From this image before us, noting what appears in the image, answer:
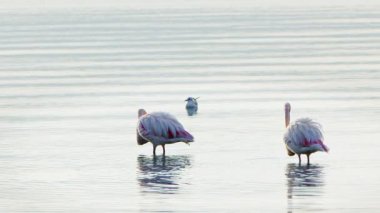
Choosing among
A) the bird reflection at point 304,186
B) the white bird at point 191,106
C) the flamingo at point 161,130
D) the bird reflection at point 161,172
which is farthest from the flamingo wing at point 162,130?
the white bird at point 191,106

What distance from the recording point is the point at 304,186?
20641 mm

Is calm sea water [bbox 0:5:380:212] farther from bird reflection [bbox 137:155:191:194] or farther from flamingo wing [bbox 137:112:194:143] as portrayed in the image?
flamingo wing [bbox 137:112:194:143]

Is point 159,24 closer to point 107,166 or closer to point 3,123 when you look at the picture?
point 3,123

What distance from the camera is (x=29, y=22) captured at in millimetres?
83688

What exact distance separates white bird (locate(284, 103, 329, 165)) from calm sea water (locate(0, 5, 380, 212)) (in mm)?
284

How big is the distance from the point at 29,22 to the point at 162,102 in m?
52.1

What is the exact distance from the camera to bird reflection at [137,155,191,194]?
20625mm

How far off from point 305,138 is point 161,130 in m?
2.73

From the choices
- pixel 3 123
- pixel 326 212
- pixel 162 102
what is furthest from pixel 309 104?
pixel 326 212

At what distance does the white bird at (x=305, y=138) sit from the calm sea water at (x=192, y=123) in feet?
0.93

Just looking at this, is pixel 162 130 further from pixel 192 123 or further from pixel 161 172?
pixel 192 123

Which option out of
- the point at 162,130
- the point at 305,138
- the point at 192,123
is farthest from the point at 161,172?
the point at 192,123

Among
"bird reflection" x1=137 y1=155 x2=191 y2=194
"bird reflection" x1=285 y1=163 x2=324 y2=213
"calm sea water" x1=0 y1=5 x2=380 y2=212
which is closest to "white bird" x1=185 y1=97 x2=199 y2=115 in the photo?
"calm sea water" x1=0 y1=5 x2=380 y2=212

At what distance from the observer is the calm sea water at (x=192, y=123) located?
19.9 m
